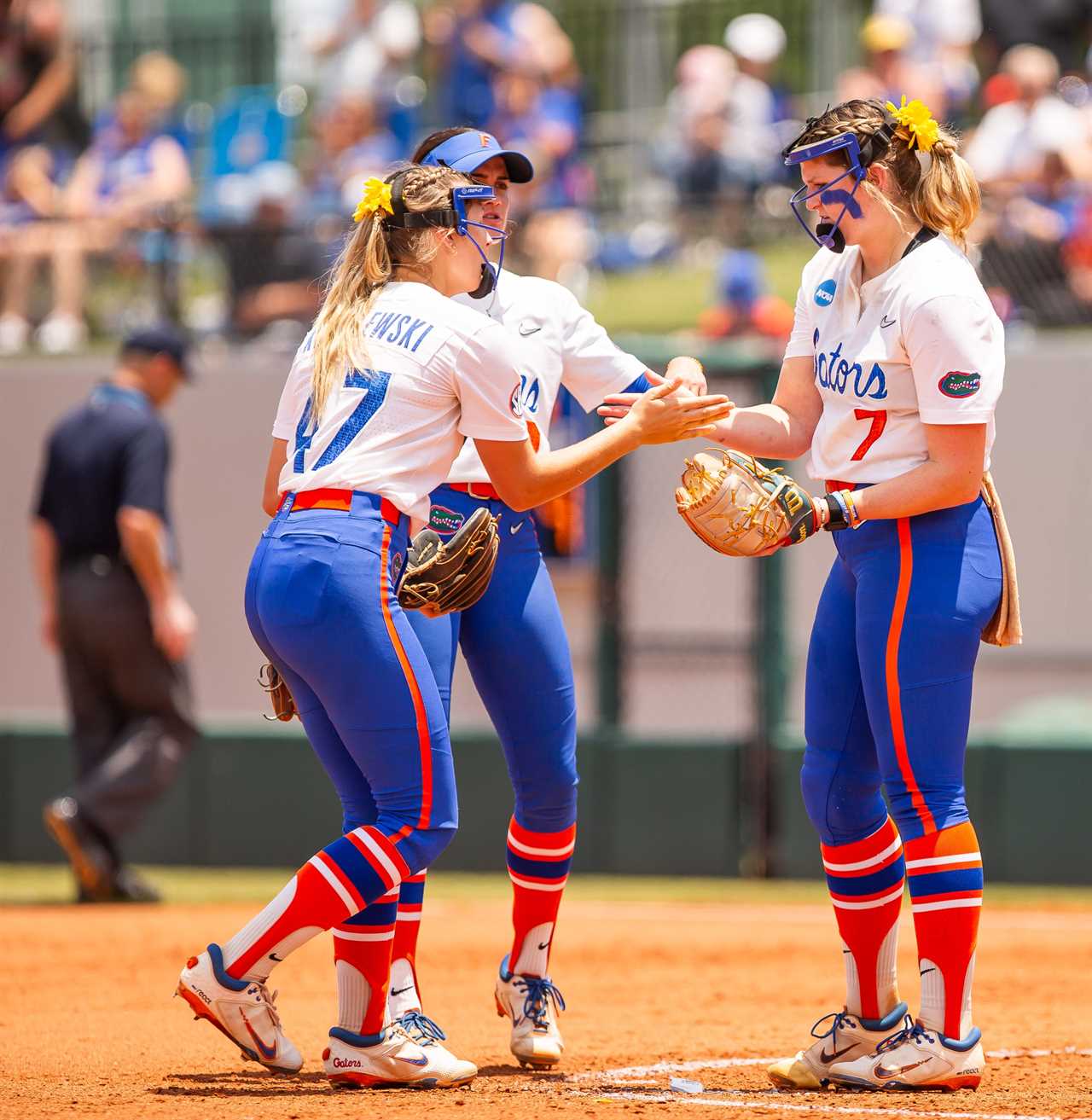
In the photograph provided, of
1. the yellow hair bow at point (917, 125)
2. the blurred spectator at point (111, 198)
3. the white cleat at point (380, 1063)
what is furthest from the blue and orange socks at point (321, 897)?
the blurred spectator at point (111, 198)

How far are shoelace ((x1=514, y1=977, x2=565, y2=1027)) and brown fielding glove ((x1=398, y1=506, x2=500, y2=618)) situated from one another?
47.1 inches

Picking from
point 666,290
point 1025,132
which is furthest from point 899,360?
point 666,290

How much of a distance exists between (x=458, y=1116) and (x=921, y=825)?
129cm

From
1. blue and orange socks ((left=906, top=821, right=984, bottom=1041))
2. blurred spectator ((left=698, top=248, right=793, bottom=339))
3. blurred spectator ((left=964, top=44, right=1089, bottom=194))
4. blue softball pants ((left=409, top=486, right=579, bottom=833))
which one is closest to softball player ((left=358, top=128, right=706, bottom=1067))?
blue softball pants ((left=409, top=486, right=579, bottom=833))

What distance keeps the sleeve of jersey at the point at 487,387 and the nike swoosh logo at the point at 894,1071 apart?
174 cm

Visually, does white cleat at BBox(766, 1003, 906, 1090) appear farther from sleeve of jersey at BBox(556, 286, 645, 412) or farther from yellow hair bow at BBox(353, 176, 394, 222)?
yellow hair bow at BBox(353, 176, 394, 222)

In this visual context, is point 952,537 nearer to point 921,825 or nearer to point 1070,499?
point 921,825

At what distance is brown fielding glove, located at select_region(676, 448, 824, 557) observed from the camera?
4.51 metres

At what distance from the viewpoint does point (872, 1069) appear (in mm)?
4523

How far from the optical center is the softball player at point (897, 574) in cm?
444

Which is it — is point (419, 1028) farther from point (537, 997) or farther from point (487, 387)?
point (487, 387)

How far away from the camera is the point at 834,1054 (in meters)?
4.75

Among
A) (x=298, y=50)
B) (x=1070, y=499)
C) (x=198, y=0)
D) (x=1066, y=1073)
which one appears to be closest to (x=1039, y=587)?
(x=1070, y=499)

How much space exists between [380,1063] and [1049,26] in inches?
412
